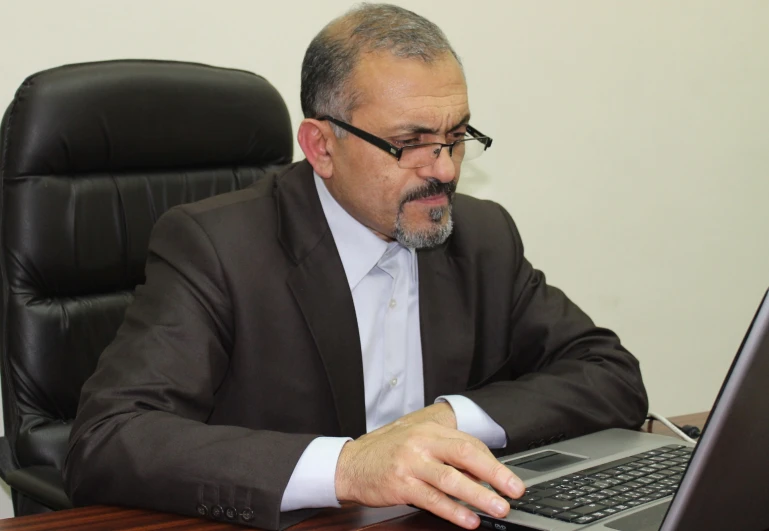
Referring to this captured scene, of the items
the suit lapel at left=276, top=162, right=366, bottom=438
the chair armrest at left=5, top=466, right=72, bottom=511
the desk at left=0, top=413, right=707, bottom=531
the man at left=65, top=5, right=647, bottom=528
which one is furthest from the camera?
the suit lapel at left=276, top=162, right=366, bottom=438

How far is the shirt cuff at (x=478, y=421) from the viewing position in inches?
56.9

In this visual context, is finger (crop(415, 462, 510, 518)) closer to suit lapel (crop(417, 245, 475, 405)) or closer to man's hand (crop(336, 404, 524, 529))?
man's hand (crop(336, 404, 524, 529))

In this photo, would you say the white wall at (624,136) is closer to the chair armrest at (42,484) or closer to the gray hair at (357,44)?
the gray hair at (357,44)

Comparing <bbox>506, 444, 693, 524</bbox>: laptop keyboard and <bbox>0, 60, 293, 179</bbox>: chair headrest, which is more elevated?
<bbox>0, 60, 293, 179</bbox>: chair headrest

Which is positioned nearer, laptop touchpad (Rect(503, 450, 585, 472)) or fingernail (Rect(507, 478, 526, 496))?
fingernail (Rect(507, 478, 526, 496))

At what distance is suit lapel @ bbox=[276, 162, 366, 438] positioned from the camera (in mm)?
1641

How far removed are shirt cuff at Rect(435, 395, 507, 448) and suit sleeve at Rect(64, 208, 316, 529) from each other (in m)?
0.31

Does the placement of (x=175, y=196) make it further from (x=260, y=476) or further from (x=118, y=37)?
(x=260, y=476)

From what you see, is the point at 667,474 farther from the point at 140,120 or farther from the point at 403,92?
the point at 140,120

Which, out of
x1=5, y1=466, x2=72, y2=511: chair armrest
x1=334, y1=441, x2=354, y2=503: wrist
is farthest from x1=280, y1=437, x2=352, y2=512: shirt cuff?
x1=5, y1=466, x2=72, y2=511: chair armrest

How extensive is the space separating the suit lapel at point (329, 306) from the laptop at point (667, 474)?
403mm

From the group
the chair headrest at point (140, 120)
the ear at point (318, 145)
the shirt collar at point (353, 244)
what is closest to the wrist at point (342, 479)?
the shirt collar at point (353, 244)

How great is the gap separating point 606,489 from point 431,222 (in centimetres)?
67

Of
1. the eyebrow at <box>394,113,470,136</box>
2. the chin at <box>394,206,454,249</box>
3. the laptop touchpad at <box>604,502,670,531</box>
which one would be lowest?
the laptop touchpad at <box>604,502,670,531</box>
